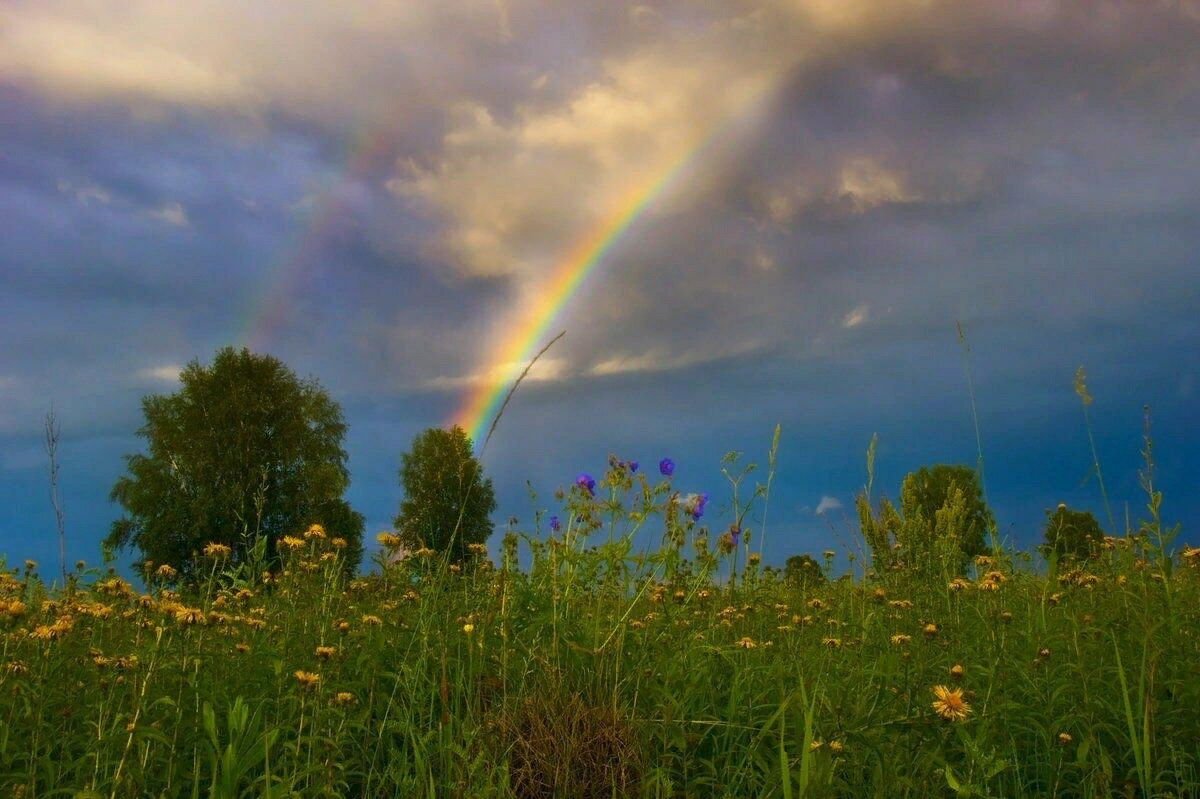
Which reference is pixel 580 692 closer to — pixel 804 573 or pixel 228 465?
pixel 804 573

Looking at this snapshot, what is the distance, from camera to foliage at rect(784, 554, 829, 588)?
8.24 metres

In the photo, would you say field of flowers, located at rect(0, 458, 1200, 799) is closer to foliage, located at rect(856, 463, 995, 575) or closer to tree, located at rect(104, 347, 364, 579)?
foliage, located at rect(856, 463, 995, 575)

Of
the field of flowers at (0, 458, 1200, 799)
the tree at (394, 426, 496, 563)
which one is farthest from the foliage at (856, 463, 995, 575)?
the tree at (394, 426, 496, 563)

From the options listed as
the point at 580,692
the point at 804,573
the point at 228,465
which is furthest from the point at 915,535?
A: the point at 228,465

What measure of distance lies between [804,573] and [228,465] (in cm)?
2960

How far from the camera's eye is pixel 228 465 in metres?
33.3

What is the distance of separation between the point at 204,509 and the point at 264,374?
666 cm

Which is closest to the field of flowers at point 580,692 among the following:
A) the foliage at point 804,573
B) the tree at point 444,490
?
the foliage at point 804,573

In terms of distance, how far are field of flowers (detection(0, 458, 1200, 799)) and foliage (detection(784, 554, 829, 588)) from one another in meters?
2.74

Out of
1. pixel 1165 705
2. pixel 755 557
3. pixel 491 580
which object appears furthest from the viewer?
pixel 755 557

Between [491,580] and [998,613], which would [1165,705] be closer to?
[998,613]

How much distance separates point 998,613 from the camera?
4.21 m

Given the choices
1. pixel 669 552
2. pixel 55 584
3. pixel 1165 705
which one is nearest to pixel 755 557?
pixel 669 552

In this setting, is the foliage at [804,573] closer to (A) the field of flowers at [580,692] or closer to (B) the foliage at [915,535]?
(B) the foliage at [915,535]
